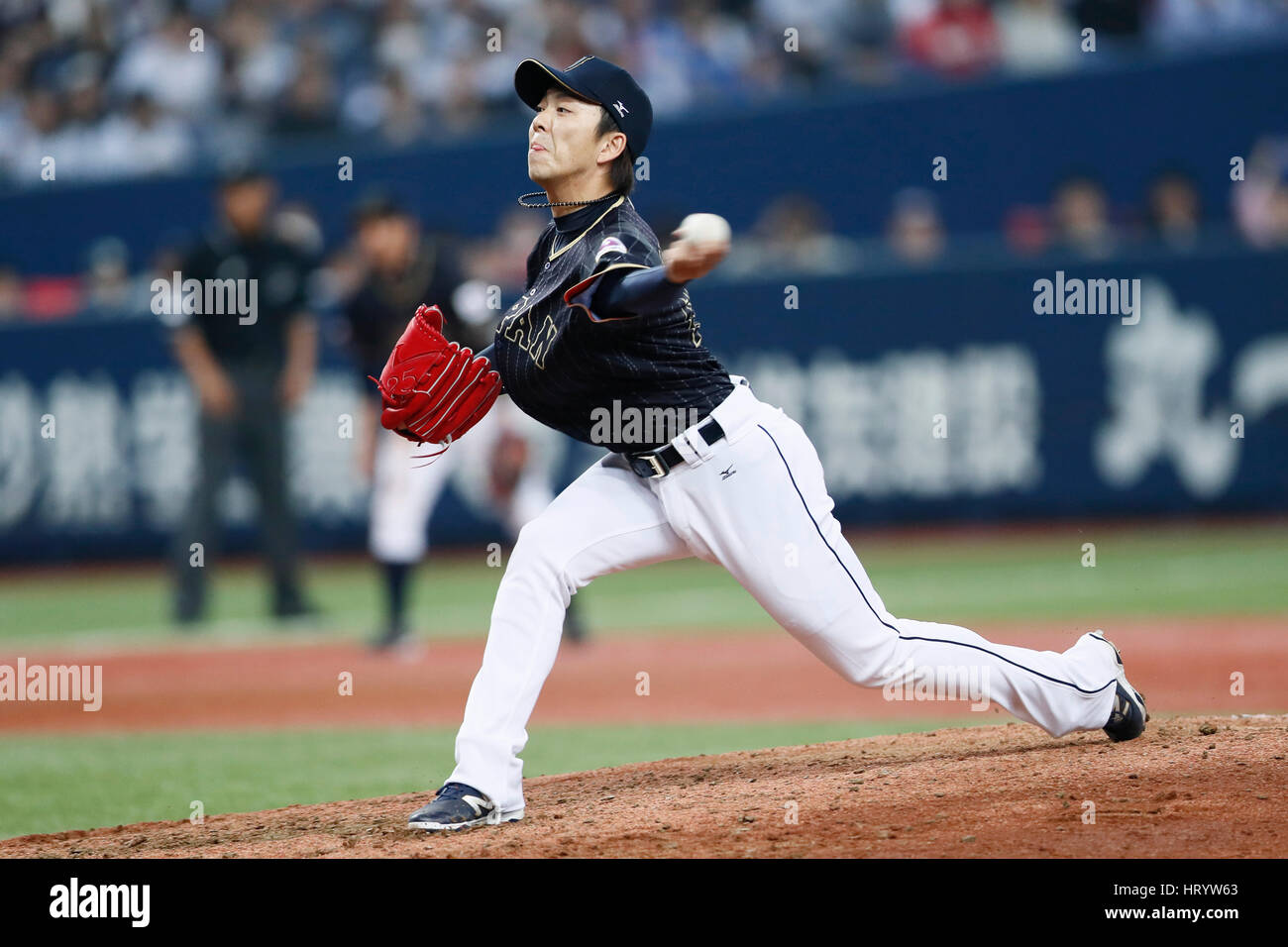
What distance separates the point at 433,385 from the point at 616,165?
79 centimetres

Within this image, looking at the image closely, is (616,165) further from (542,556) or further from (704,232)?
(542,556)

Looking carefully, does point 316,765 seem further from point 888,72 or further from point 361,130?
point 361,130

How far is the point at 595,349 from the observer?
4062 millimetres

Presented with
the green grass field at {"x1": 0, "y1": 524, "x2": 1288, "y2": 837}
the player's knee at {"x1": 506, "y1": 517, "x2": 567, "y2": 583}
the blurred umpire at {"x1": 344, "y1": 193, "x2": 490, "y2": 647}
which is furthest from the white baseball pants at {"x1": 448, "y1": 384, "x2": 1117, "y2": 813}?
the blurred umpire at {"x1": 344, "y1": 193, "x2": 490, "y2": 647}

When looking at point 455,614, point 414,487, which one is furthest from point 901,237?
point 414,487

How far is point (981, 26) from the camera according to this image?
13.4 metres

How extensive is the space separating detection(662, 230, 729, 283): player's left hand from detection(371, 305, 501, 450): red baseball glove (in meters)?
0.99

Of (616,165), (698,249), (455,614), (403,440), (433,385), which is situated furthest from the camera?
(455,614)

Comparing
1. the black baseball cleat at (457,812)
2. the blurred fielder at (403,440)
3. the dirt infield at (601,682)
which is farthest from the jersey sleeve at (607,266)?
the blurred fielder at (403,440)

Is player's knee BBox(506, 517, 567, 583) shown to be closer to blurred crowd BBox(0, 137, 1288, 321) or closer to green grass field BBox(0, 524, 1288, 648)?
green grass field BBox(0, 524, 1288, 648)

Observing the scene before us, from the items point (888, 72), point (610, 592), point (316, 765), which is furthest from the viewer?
point (888, 72)

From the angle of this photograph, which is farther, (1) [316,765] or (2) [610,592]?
(2) [610,592]

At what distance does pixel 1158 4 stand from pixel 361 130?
744 centimetres

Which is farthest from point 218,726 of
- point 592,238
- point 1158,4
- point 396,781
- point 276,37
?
point 276,37
